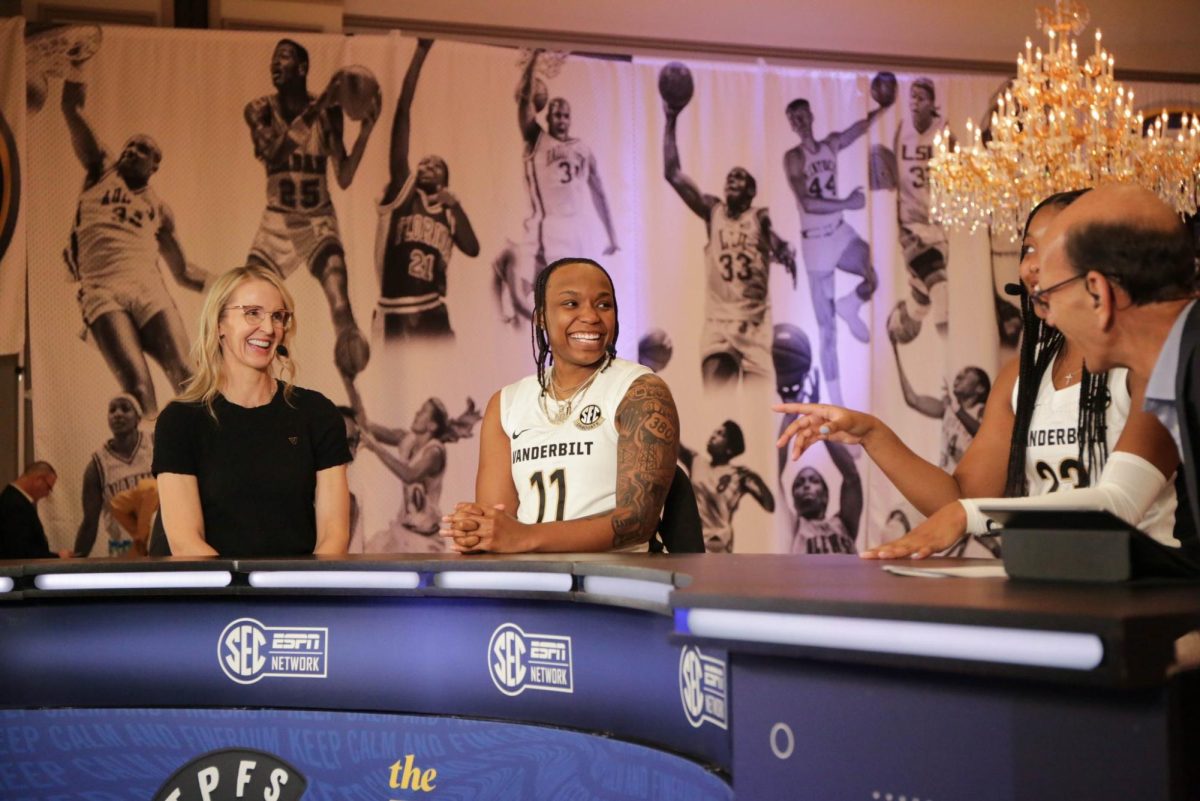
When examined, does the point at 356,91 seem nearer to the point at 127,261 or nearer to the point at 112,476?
the point at 127,261

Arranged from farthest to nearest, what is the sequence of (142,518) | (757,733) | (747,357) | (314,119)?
(747,357) → (314,119) → (142,518) → (757,733)

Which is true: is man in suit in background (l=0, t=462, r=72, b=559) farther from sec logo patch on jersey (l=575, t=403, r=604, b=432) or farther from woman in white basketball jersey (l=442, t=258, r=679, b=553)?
sec logo patch on jersey (l=575, t=403, r=604, b=432)

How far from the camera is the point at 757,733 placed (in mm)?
1312

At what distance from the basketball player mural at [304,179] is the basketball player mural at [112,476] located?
1.00m

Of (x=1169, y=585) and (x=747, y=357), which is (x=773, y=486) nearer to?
(x=747, y=357)

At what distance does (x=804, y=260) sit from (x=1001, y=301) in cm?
116

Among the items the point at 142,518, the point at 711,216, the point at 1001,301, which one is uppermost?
the point at 711,216

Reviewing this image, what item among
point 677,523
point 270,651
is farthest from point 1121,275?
point 270,651

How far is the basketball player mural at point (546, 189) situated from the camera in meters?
6.46

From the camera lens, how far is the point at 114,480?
5965 millimetres

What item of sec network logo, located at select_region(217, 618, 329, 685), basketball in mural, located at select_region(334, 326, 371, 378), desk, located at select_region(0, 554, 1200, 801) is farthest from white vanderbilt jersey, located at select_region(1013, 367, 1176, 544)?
basketball in mural, located at select_region(334, 326, 371, 378)

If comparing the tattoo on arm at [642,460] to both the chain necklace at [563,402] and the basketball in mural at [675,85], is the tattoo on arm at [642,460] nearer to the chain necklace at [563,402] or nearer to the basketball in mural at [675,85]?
the chain necklace at [563,402]

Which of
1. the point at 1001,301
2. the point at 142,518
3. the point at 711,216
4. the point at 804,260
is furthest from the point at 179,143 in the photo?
the point at 1001,301

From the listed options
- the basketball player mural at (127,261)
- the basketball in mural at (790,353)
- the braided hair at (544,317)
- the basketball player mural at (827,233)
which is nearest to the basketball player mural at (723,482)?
the basketball in mural at (790,353)
